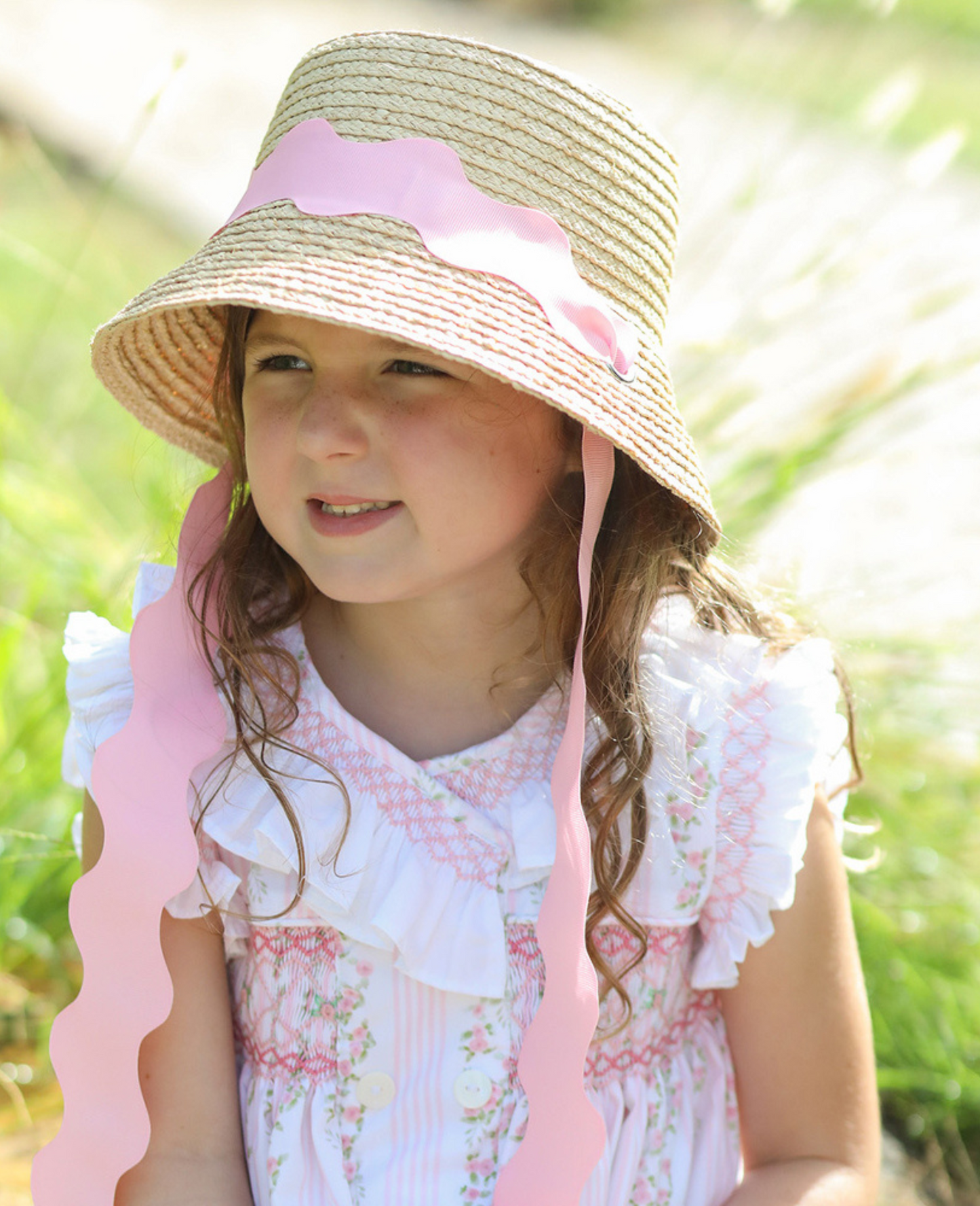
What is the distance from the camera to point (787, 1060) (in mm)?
1475

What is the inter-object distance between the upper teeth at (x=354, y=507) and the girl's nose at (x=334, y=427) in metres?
0.06

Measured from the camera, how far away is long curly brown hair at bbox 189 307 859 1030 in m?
1.45

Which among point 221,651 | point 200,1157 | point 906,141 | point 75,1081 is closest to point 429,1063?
point 200,1157

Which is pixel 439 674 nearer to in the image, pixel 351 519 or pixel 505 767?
pixel 505 767

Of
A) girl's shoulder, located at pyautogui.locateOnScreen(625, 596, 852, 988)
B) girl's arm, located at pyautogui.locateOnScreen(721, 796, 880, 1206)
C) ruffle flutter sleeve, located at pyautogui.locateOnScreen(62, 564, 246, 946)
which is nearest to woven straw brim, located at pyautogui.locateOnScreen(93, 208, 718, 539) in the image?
girl's shoulder, located at pyautogui.locateOnScreen(625, 596, 852, 988)

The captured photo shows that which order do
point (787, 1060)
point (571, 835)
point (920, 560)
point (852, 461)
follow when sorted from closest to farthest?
point (571, 835)
point (787, 1060)
point (852, 461)
point (920, 560)

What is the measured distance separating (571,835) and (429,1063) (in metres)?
0.31

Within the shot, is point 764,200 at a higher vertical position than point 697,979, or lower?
higher

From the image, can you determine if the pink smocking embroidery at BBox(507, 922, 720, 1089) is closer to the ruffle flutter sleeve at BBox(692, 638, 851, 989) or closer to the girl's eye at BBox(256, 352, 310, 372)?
the ruffle flutter sleeve at BBox(692, 638, 851, 989)

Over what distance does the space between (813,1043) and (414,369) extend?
0.85 m

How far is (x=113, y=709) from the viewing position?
1486 mm

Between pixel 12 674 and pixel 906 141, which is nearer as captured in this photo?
pixel 12 674

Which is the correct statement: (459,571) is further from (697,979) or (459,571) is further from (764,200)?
(764,200)

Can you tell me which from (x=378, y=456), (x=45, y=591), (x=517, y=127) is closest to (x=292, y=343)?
(x=378, y=456)
